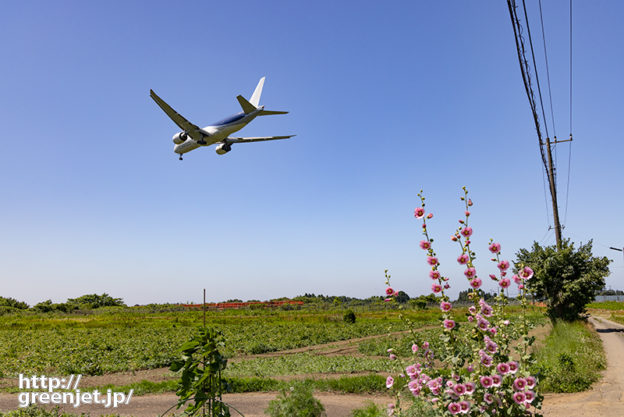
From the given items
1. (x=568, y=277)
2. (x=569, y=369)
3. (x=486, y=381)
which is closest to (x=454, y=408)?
(x=486, y=381)

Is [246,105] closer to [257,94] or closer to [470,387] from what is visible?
[257,94]

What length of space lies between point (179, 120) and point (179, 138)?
63.3 inches

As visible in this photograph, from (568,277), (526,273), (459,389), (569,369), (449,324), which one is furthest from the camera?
(568,277)

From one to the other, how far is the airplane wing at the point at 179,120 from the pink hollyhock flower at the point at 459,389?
1398 cm

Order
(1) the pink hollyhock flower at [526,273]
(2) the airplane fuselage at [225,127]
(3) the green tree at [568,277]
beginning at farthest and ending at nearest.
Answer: (3) the green tree at [568,277] → (2) the airplane fuselage at [225,127] → (1) the pink hollyhock flower at [526,273]

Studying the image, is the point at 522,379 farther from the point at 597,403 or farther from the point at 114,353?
the point at 114,353

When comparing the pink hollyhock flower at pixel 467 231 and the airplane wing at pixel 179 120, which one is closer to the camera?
the pink hollyhock flower at pixel 467 231

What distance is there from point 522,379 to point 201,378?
300 cm

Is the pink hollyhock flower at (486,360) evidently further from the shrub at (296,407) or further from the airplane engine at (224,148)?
the airplane engine at (224,148)

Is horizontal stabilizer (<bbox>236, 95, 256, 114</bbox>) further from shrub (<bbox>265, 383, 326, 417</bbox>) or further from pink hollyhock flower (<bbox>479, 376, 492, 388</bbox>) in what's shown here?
pink hollyhock flower (<bbox>479, 376, 492, 388</bbox>)

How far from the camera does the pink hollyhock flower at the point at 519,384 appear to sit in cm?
315

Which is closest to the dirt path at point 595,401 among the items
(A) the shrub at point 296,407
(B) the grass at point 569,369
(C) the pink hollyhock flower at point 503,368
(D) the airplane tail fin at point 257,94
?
(B) the grass at point 569,369

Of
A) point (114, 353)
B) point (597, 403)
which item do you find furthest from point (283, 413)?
point (114, 353)

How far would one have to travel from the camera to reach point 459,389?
10.8ft
